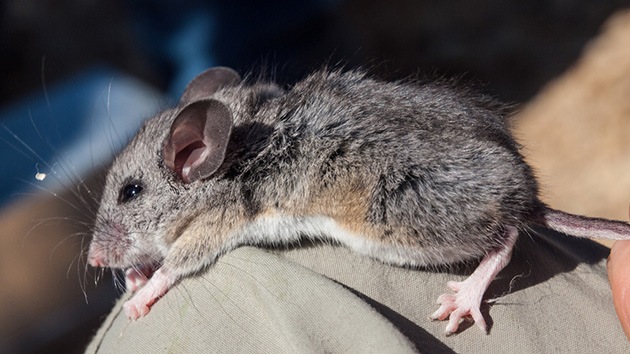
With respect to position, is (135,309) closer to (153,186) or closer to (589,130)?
(153,186)

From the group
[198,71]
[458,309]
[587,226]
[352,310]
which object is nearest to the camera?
[352,310]

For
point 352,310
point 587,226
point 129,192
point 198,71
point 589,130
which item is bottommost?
point 589,130

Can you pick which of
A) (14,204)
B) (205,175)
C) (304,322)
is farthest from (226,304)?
(14,204)

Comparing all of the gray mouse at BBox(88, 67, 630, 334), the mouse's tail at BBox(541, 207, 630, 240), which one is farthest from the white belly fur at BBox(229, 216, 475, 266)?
the mouse's tail at BBox(541, 207, 630, 240)

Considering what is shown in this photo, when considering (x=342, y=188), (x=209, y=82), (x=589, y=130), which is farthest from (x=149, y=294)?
(x=589, y=130)

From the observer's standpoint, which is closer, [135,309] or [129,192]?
[135,309]

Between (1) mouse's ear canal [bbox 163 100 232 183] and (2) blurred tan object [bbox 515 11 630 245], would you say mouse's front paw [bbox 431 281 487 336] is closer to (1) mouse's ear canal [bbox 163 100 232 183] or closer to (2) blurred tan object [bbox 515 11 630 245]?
(1) mouse's ear canal [bbox 163 100 232 183]

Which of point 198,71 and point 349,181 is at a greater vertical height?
point 198,71
